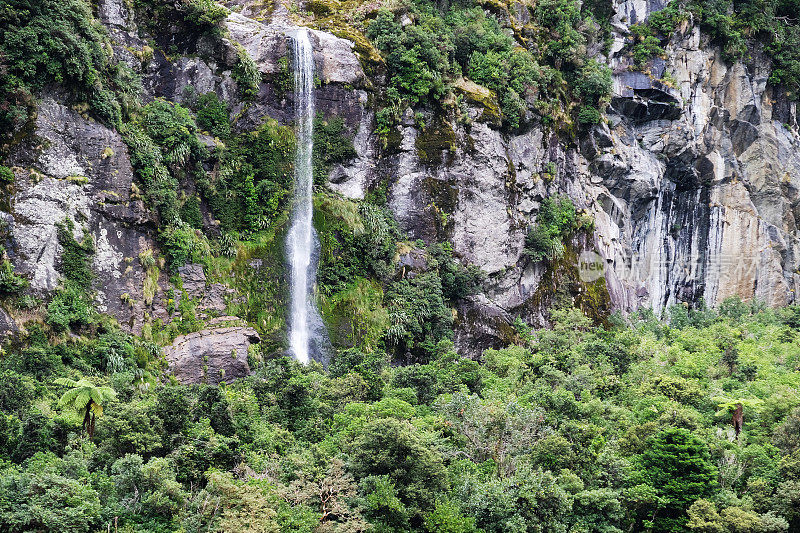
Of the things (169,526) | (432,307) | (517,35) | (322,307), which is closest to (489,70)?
(517,35)

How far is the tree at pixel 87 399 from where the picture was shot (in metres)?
14.9

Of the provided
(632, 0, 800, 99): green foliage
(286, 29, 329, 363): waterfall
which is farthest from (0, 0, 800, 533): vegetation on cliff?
(632, 0, 800, 99): green foliage

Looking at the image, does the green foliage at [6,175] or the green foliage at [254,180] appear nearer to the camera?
the green foliage at [6,175]

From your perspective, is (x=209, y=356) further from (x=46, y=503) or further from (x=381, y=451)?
(x=46, y=503)

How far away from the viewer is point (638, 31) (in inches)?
1673

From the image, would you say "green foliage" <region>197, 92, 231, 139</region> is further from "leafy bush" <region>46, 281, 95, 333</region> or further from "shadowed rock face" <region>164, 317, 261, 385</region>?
"leafy bush" <region>46, 281, 95, 333</region>

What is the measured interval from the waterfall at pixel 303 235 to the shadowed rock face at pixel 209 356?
306 cm

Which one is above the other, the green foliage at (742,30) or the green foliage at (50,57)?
the green foliage at (742,30)

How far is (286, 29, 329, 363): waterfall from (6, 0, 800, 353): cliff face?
2.08 feet

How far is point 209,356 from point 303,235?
6.83m

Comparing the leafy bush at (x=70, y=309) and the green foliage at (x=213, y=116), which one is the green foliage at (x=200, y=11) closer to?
the green foliage at (x=213, y=116)

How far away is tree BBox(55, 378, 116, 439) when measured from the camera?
1486cm

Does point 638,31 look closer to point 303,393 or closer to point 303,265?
point 303,265

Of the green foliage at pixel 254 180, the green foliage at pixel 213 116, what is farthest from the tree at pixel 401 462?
the green foliage at pixel 213 116
